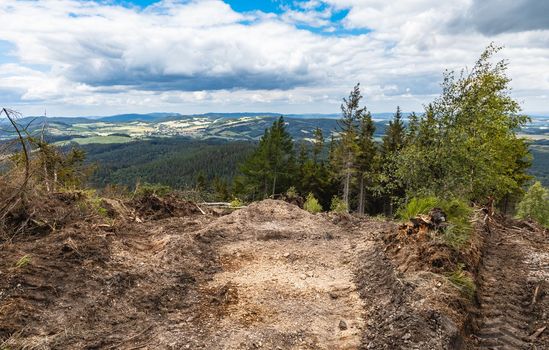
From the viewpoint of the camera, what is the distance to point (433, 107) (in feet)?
44.4

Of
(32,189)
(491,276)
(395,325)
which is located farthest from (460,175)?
(32,189)

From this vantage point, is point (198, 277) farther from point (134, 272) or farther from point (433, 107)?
point (433, 107)

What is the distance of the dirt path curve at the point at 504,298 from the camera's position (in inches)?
213

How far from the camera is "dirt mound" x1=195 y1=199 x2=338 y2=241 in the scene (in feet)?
36.1

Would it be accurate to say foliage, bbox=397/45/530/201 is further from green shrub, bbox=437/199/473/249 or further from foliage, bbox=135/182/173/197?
foliage, bbox=135/182/173/197

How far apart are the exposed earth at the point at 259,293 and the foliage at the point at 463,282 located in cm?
12

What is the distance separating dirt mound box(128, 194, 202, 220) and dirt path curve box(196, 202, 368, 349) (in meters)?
2.86

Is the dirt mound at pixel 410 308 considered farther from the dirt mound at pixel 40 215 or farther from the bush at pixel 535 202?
the bush at pixel 535 202

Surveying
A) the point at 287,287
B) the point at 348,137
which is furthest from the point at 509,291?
the point at 348,137

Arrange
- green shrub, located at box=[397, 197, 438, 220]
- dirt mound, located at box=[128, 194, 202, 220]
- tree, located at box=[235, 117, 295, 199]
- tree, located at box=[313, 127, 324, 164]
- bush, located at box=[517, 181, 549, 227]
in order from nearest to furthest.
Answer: green shrub, located at box=[397, 197, 438, 220]
dirt mound, located at box=[128, 194, 202, 220]
bush, located at box=[517, 181, 549, 227]
tree, located at box=[235, 117, 295, 199]
tree, located at box=[313, 127, 324, 164]

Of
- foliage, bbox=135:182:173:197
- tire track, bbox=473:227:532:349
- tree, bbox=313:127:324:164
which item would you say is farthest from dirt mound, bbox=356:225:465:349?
tree, bbox=313:127:324:164

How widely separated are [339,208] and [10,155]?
43.3 ft

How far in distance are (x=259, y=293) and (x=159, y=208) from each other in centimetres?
756

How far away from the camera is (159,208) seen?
13641 millimetres
